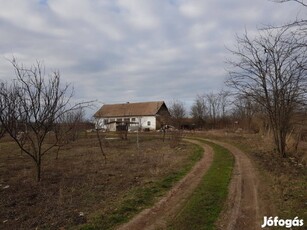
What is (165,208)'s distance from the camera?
8.66 meters

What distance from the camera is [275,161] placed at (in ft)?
54.6

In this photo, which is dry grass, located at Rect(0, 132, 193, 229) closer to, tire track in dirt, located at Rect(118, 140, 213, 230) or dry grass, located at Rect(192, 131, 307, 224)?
tire track in dirt, located at Rect(118, 140, 213, 230)

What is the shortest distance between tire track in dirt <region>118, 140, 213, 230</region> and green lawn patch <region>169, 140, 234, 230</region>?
Result: 20cm

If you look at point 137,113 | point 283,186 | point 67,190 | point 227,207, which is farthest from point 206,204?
point 137,113

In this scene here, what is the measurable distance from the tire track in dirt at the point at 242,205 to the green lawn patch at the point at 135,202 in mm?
2021

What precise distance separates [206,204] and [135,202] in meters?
1.88

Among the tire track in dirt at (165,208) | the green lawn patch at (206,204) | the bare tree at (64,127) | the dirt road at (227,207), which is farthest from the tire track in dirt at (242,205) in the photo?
the bare tree at (64,127)

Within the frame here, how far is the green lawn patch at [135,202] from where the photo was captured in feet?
24.8

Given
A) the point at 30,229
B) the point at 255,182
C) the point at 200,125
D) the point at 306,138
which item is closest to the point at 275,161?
the point at 255,182

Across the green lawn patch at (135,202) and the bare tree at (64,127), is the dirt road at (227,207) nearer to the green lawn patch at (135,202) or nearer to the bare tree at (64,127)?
the green lawn patch at (135,202)

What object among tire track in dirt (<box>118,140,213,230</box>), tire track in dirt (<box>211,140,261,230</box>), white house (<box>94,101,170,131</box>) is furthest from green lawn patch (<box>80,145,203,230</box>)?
white house (<box>94,101,170,131</box>)

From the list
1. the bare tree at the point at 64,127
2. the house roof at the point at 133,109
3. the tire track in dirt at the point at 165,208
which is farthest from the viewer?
the house roof at the point at 133,109

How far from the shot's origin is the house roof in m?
70.3

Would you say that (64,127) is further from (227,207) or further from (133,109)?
(133,109)
